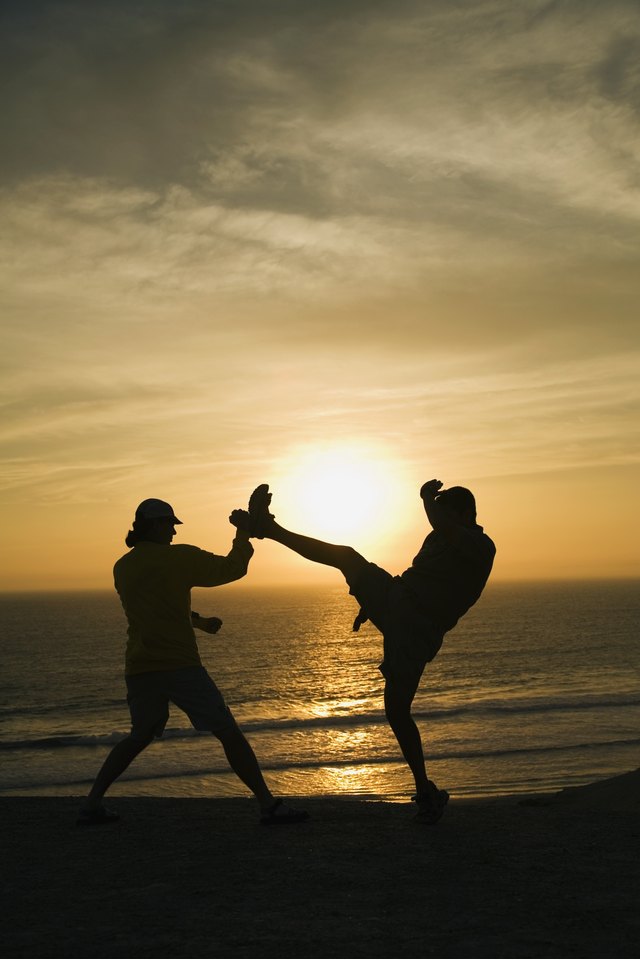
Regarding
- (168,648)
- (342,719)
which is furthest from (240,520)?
(342,719)

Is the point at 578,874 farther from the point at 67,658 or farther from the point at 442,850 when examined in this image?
the point at 67,658

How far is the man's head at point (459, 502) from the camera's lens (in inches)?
231

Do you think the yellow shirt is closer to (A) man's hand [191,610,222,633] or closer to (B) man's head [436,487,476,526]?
(A) man's hand [191,610,222,633]

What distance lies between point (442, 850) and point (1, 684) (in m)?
48.2

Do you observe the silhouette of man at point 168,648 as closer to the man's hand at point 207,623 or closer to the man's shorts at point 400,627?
the man's hand at point 207,623

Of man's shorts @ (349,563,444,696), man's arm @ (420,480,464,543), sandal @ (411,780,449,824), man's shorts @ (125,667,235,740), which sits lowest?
sandal @ (411,780,449,824)

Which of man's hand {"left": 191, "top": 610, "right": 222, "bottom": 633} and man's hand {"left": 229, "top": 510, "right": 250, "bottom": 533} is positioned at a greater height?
man's hand {"left": 229, "top": 510, "right": 250, "bottom": 533}

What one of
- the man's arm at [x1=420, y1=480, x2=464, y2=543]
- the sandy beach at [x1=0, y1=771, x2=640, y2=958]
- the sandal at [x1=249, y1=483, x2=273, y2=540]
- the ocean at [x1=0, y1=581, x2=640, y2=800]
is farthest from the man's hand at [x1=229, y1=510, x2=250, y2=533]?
the ocean at [x1=0, y1=581, x2=640, y2=800]

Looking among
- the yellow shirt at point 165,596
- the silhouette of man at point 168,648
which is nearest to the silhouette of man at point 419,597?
the yellow shirt at point 165,596

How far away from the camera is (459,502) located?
19.3 ft

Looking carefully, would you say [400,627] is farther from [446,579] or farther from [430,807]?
[430,807]

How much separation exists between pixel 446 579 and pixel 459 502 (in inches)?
21.4

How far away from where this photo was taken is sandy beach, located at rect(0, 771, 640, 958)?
3.51m

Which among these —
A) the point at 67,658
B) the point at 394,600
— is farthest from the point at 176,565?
the point at 67,658
